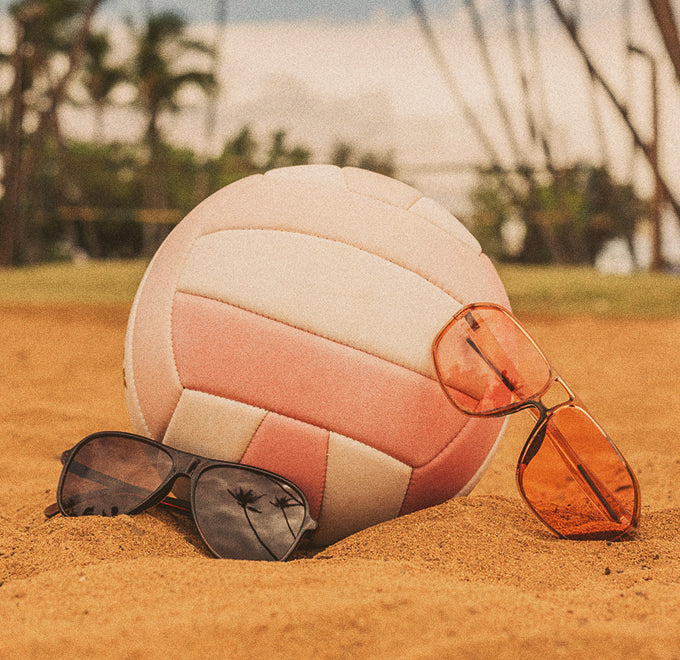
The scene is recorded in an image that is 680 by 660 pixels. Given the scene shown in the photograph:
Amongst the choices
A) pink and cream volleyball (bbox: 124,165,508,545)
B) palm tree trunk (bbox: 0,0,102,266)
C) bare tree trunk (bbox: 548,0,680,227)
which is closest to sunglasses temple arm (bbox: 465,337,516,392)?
pink and cream volleyball (bbox: 124,165,508,545)

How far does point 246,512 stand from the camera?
1.93m

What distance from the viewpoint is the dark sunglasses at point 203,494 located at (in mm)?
1904

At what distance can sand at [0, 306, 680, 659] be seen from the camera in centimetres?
126

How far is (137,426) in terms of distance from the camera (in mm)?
2248

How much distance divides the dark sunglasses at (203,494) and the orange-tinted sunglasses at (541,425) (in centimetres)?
56

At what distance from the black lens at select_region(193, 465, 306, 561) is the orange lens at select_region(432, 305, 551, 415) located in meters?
0.54

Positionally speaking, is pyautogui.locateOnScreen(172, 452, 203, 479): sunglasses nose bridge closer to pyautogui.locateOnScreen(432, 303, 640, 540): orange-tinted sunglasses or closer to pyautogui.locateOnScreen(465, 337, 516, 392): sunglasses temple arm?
pyautogui.locateOnScreen(432, 303, 640, 540): orange-tinted sunglasses

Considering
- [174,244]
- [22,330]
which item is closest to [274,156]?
[22,330]

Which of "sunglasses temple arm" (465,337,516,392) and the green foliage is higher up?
"sunglasses temple arm" (465,337,516,392)

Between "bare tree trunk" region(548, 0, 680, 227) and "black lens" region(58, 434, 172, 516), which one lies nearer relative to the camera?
"black lens" region(58, 434, 172, 516)

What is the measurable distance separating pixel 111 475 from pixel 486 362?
1.14 metres

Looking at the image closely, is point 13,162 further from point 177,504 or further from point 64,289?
point 177,504

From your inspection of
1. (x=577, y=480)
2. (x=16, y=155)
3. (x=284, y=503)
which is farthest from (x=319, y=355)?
(x=16, y=155)

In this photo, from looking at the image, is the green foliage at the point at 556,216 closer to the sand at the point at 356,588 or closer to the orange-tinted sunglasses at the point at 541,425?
the orange-tinted sunglasses at the point at 541,425
